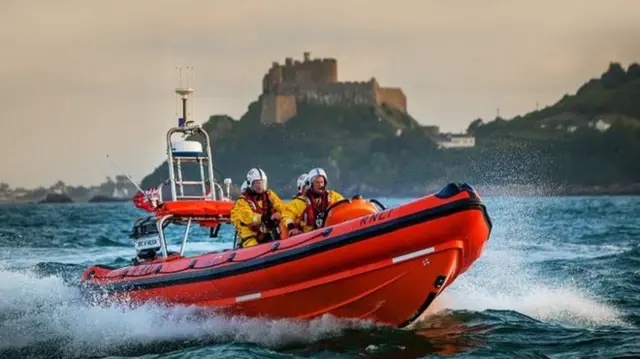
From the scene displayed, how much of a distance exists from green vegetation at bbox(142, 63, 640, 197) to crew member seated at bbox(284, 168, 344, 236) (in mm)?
91847

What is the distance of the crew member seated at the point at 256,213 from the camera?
37.6ft

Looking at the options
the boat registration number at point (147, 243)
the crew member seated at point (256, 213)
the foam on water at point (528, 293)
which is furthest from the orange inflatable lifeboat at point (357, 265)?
the foam on water at point (528, 293)

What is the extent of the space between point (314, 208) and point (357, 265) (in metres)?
1.27

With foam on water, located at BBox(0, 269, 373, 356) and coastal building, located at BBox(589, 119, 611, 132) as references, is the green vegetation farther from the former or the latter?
foam on water, located at BBox(0, 269, 373, 356)

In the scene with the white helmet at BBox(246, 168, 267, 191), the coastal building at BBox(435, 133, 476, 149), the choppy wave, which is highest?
the coastal building at BBox(435, 133, 476, 149)

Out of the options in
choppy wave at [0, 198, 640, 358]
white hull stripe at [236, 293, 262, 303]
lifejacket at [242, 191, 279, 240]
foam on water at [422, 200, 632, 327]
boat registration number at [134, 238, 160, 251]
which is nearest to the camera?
choppy wave at [0, 198, 640, 358]

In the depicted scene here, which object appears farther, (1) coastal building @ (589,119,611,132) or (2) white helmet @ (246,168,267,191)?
(1) coastal building @ (589,119,611,132)

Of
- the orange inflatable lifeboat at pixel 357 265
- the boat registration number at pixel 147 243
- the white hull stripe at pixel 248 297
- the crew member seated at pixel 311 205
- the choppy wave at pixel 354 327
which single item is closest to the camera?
the orange inflatable lifeboat at pixel 357 265

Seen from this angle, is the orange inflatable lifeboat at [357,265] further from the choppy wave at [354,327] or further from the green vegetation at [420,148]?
the green vegetation at [420,148]

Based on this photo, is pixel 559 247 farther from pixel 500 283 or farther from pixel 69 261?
pixel 69 261

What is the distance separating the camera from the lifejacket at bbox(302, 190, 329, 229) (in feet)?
36.9

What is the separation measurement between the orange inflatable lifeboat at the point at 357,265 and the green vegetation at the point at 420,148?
92406 mm

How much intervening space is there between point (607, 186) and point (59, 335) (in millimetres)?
118375

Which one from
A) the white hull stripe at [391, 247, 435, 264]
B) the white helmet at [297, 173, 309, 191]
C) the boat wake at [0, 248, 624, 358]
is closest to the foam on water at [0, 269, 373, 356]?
the boat wake at [0, 248, 624, 358]
